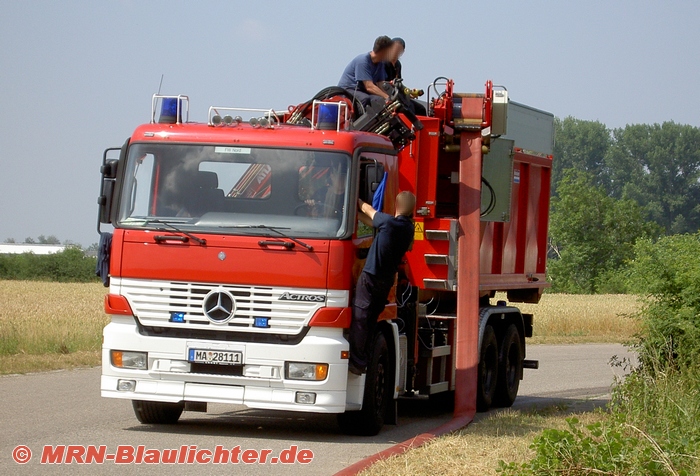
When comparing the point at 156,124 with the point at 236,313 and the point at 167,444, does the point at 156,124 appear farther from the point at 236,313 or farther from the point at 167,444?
the point at 167,444

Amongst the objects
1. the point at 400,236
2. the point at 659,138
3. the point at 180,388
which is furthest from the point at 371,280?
the point at 659,138

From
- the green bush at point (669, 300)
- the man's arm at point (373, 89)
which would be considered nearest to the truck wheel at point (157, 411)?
the man's arm at point (373, 89)

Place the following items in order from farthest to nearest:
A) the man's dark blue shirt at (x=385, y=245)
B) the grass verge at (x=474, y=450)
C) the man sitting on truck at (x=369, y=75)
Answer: the man sitting on truck at (x=369, y=75) < the man's dark blue shirt at (x=385, y=245) < the grass verge at (x=474, y=450)

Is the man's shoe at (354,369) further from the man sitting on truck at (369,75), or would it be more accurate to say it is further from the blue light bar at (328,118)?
the man sitting on truck at (369,75)

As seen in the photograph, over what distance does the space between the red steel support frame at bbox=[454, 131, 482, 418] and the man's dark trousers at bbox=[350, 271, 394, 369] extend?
2.66 m

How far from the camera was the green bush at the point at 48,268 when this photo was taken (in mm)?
70625

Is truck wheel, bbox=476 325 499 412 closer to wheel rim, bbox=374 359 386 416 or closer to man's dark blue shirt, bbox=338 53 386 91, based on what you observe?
wheel rim, bbox=374 359 386 416

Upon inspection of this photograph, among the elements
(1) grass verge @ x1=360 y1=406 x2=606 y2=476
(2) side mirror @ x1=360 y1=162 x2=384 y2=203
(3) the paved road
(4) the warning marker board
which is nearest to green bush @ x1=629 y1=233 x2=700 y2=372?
(1) grass verge @ x1=360 y1=406 x2=606 y2=476

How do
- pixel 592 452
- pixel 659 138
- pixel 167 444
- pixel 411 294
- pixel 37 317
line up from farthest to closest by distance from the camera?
pixel 659 138 < pixel 37 317 < pixel 411 294 < pixel 167 444 < pixel 592 452

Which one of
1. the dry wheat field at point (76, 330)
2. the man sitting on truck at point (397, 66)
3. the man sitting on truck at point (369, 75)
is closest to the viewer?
the man sitting on truck at point (369, 75)

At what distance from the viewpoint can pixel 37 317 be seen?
81.6ft

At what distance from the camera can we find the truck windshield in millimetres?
9797

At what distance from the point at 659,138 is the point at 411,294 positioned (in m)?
117

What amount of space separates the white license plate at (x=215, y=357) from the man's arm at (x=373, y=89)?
3.60m
